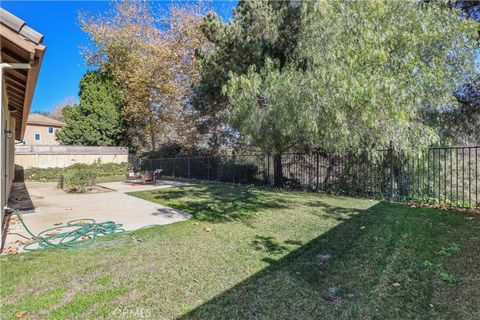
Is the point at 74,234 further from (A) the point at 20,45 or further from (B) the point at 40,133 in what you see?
(B) the point at 40,133

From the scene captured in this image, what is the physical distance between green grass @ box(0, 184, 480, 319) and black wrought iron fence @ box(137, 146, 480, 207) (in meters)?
2.49

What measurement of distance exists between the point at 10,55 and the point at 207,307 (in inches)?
184

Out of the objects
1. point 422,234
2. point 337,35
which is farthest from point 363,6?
point 422,234

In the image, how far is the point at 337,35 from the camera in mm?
5070

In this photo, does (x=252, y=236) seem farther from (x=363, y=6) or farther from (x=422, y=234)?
(x=363, y=6)

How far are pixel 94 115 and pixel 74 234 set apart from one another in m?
19.3

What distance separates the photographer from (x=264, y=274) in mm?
3166

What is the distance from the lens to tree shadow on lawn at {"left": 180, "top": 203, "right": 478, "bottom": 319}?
2438 millimetres

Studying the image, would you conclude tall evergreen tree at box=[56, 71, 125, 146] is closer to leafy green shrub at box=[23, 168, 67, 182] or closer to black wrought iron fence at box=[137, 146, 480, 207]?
leafy green shrub at box=[23, 168, 67, 182]

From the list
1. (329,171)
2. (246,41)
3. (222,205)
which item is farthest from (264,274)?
(246,41)

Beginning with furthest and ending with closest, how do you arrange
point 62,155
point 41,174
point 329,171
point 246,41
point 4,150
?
point 62,155
point 41,174
point 246,41
point 329,171
point 4,150

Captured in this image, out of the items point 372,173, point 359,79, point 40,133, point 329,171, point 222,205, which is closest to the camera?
point 359,79

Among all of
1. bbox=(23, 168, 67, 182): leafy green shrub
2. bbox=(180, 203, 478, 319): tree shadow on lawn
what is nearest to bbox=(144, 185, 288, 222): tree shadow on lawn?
bbox=(180, 203, 478, 319): tree shadow on lawn

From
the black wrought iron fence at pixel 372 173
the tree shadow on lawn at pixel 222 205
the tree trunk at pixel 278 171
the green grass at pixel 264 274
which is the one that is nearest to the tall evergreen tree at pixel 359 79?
the black wrought iron fence at pixel 372 173
